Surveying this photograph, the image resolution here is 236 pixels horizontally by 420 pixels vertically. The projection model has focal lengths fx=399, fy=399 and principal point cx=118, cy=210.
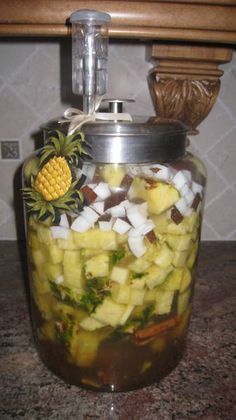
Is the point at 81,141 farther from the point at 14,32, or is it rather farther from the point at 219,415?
the point at 219,415

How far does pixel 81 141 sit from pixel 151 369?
30 cm

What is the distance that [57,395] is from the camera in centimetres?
50

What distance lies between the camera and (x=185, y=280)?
0.51 metres

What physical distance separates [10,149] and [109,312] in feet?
1.98

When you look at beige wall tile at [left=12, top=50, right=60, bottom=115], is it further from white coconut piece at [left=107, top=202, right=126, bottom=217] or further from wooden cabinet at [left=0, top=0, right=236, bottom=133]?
white coconut piece at [left=107, top=202, right=126, bottom=217]

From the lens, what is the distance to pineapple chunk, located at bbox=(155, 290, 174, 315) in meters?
0.48

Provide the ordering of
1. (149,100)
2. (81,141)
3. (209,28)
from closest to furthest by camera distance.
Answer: (81,141), (209,28), (149,100)

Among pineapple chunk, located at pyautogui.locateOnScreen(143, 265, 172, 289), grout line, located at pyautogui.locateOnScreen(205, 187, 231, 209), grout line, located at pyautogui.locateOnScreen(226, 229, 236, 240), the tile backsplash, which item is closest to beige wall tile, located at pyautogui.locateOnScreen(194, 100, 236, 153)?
the tile backsplash

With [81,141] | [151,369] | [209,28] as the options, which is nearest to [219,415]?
[151,369]

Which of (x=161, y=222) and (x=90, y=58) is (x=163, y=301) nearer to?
(x=161, y=222)

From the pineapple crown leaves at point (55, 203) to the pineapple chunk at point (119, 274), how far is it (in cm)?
8

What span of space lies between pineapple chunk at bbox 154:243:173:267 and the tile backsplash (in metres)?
0.53

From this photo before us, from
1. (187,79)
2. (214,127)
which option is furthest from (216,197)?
(187,79)

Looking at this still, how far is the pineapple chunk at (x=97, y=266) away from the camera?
1.45 feet
